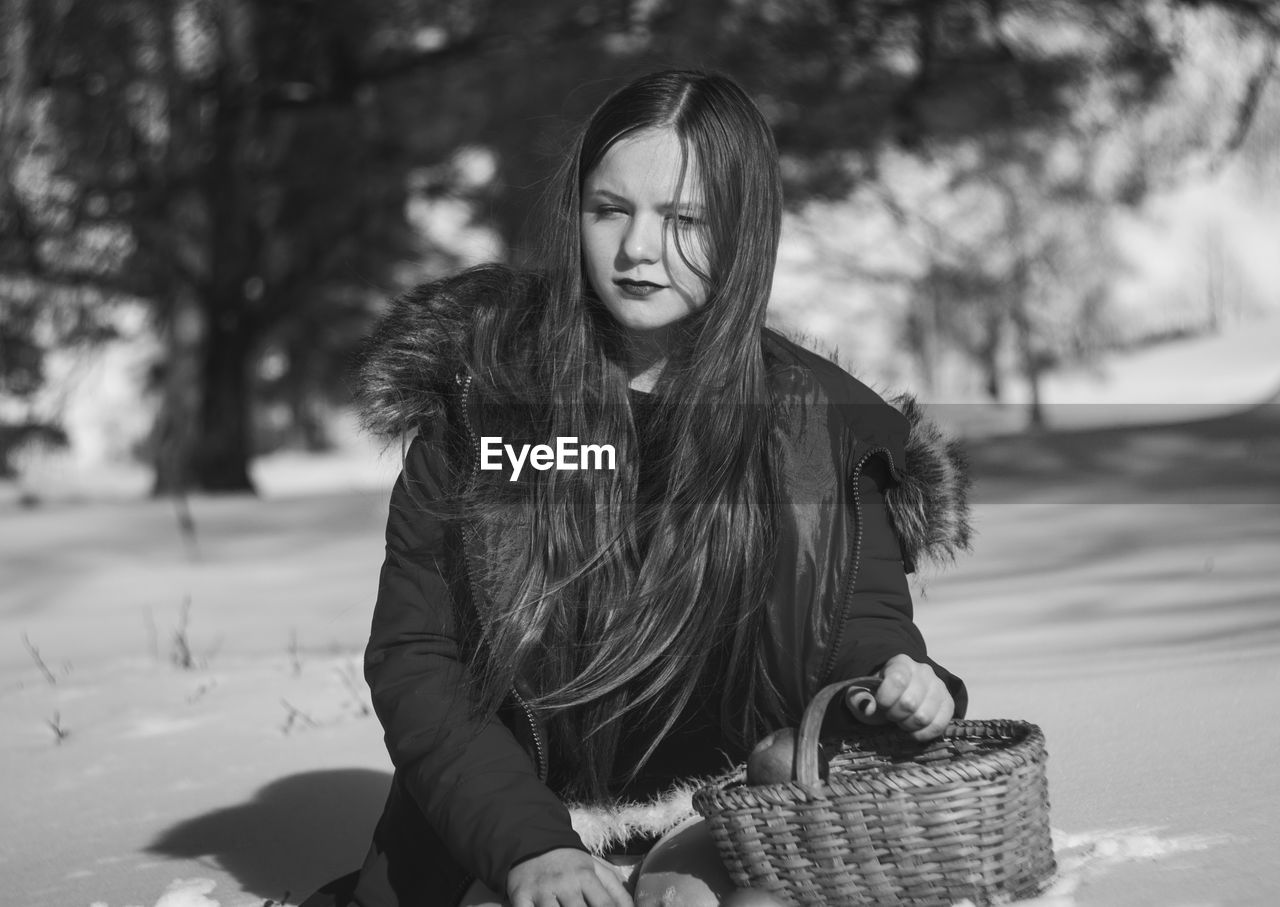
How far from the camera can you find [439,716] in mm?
1737

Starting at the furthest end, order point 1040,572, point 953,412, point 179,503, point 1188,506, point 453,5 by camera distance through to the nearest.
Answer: point 953,412 < point 453,5 < point 179,503 < point 1188,506 < point 1040,572

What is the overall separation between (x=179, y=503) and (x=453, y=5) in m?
3.56

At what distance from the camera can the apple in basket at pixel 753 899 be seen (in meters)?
1.55

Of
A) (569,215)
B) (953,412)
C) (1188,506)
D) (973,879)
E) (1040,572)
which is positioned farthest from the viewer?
(953,412)

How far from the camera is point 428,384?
192 cm


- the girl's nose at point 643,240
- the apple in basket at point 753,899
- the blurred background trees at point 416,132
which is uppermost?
the blurred background trees at point 416,132

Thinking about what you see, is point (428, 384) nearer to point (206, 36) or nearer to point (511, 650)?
point (511, 650)

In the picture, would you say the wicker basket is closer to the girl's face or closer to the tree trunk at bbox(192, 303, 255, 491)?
the girl's face

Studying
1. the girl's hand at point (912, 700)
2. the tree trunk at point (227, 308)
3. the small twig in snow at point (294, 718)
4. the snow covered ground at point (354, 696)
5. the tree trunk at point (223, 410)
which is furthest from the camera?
the tree trunk at point (223, 410)

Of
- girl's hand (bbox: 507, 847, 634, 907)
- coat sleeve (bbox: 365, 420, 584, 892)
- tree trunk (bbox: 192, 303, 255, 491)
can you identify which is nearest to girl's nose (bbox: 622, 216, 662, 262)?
coat sleeve (bbox: 365, 420, 584, 892)

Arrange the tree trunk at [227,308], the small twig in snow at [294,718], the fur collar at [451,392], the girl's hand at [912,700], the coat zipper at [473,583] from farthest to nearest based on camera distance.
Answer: the tree trunk at [227,308], the small twig in snow at [294,718], the fur collar at [451,392], the coat zipper at [473,583], the girl's hand at [912,700]

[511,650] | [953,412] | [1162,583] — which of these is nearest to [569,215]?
[511,650]

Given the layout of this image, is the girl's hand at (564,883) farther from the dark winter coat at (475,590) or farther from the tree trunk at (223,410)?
the tree trunk at (223,410)

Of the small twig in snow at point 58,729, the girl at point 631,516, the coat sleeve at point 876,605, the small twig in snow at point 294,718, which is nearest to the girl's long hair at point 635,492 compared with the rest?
the girl at point 631,516
